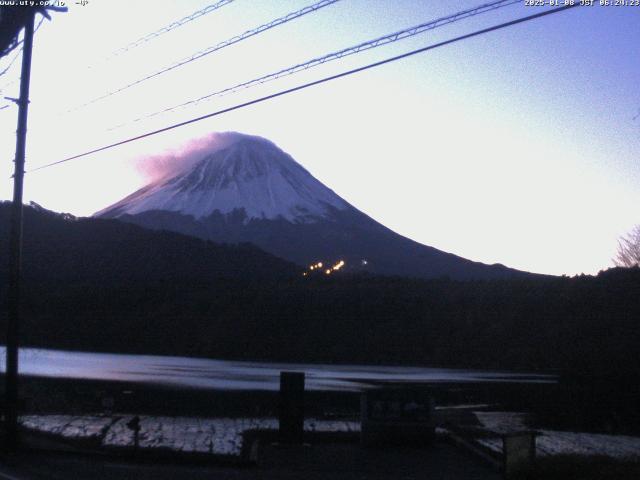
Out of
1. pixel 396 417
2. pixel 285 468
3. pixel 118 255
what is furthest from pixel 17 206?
pixel 118 255

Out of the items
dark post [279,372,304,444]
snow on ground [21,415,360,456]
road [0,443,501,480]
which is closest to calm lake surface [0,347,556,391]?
snow on ground [21,415,360,456]

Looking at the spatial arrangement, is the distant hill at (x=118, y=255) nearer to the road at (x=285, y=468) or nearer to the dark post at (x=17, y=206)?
the dark post at (x=17, y=206)

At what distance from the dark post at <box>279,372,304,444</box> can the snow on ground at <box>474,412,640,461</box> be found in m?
3.14

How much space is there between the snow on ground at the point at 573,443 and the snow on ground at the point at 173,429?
305cm

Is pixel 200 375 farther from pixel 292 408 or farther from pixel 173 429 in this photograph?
pixel 292 408

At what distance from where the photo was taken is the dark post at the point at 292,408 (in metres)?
16.8

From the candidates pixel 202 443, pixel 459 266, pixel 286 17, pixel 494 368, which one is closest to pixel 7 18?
pixel 286 17

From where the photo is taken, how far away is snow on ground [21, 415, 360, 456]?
16.6m

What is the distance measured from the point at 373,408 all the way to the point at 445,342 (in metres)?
46.1

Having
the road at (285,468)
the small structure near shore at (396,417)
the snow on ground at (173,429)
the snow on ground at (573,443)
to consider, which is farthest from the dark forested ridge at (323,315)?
the road at (285,468)

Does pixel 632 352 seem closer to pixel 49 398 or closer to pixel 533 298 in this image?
pixel 533 298

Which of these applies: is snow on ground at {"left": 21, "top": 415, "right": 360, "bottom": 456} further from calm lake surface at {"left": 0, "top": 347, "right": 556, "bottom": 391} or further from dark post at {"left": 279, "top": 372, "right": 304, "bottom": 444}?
calm lake surface at {"left": 0, "top": 347, "right": 556, "bottom": 391}

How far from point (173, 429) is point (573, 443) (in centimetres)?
751

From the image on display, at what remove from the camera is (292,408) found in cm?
1675
